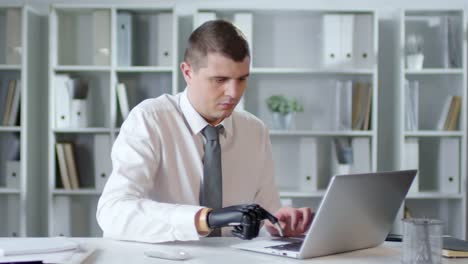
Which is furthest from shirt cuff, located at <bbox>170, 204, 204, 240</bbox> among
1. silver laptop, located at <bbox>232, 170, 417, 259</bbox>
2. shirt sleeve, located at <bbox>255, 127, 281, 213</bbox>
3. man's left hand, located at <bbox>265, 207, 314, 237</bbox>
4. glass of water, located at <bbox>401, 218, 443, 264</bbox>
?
shirt sleeve, located at <bbox>255, 127, 281, 213</bbox>

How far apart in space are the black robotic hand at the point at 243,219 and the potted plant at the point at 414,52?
8.61 ft

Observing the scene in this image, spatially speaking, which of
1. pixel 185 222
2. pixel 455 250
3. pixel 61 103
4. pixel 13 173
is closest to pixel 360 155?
pixel 61 103

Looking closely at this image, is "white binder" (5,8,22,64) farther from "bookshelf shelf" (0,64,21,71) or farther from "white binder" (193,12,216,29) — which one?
"white binder" (193,12,216,29)

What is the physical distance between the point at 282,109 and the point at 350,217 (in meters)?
2.41

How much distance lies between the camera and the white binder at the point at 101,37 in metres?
3.99

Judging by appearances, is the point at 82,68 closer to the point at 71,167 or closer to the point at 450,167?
the point at 71,167

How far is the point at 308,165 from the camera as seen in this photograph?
4.00m

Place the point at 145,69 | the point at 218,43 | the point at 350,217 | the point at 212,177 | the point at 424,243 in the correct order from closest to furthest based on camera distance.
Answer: the point at 424,243 → the point at 350,217 → the point at 218,43 → the point at 212,177 → the point at 145,69

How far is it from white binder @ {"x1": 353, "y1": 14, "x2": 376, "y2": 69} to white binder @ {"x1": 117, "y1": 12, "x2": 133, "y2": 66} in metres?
1.26

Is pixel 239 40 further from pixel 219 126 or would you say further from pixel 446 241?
pixel 446 241

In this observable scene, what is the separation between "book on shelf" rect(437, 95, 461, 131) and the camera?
3990 millimetres

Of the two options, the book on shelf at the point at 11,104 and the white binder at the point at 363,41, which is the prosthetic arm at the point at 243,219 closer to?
the white binder at the point at 363,41

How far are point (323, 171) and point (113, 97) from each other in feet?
4.23

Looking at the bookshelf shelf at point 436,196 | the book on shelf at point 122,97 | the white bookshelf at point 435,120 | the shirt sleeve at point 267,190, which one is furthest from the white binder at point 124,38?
the shirt sleeve at point 267,190
